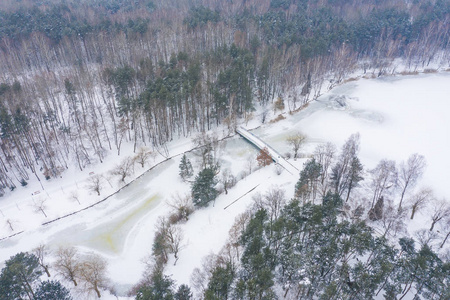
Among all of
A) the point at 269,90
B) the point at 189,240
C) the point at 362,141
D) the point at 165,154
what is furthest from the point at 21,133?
the point at 362,141

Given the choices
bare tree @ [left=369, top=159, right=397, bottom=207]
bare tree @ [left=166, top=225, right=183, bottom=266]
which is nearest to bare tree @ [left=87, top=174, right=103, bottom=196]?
bare tree @ [left=166, top=225, right=183, bottom=266]

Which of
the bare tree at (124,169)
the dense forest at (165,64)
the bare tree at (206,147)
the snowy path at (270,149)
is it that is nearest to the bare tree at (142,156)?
the bare tree at (124,169)

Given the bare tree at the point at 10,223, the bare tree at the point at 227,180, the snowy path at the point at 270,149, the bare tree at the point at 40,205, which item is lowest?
the bare tree at the point at 10,223

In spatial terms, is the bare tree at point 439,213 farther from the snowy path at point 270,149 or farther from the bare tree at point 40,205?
the bare tree at point 40,205

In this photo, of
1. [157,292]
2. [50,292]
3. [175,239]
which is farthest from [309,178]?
[50,292]

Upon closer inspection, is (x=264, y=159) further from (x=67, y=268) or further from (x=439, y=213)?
(x=67, y=268)

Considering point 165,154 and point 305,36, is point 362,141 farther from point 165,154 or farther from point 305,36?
point 305,36
